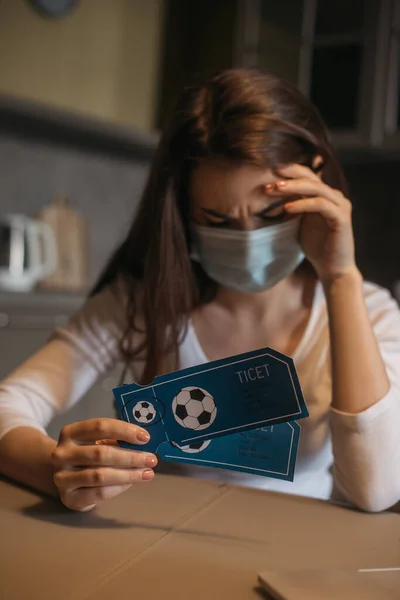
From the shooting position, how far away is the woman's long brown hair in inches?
38.0

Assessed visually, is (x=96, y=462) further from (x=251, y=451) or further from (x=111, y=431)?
(x=251, y=451)

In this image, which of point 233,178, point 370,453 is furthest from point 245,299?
point 370,453

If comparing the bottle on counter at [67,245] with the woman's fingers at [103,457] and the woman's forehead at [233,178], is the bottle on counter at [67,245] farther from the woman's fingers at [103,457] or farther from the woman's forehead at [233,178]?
the woman's fingers at [103,457]

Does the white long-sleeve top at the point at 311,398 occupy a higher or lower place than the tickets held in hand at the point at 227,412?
lower

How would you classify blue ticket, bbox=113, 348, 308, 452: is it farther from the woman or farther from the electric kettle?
the electric kettle

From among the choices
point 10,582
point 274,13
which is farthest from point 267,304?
point 274,13

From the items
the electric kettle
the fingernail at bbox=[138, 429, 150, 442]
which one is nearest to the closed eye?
the fingernail at bbox=[138, 429, 150, 442]

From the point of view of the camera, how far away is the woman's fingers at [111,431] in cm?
65

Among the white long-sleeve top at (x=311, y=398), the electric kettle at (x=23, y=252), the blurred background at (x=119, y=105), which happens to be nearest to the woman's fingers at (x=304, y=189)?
the white long-sleeve top at (x=311, y=398)

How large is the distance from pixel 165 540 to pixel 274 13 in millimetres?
2393

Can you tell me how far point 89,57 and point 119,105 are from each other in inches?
9.0

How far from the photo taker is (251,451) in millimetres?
657

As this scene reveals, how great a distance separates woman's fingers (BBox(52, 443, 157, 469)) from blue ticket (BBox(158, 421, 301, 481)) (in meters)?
0.02

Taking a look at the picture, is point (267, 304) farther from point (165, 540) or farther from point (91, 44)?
point (91, 44)
